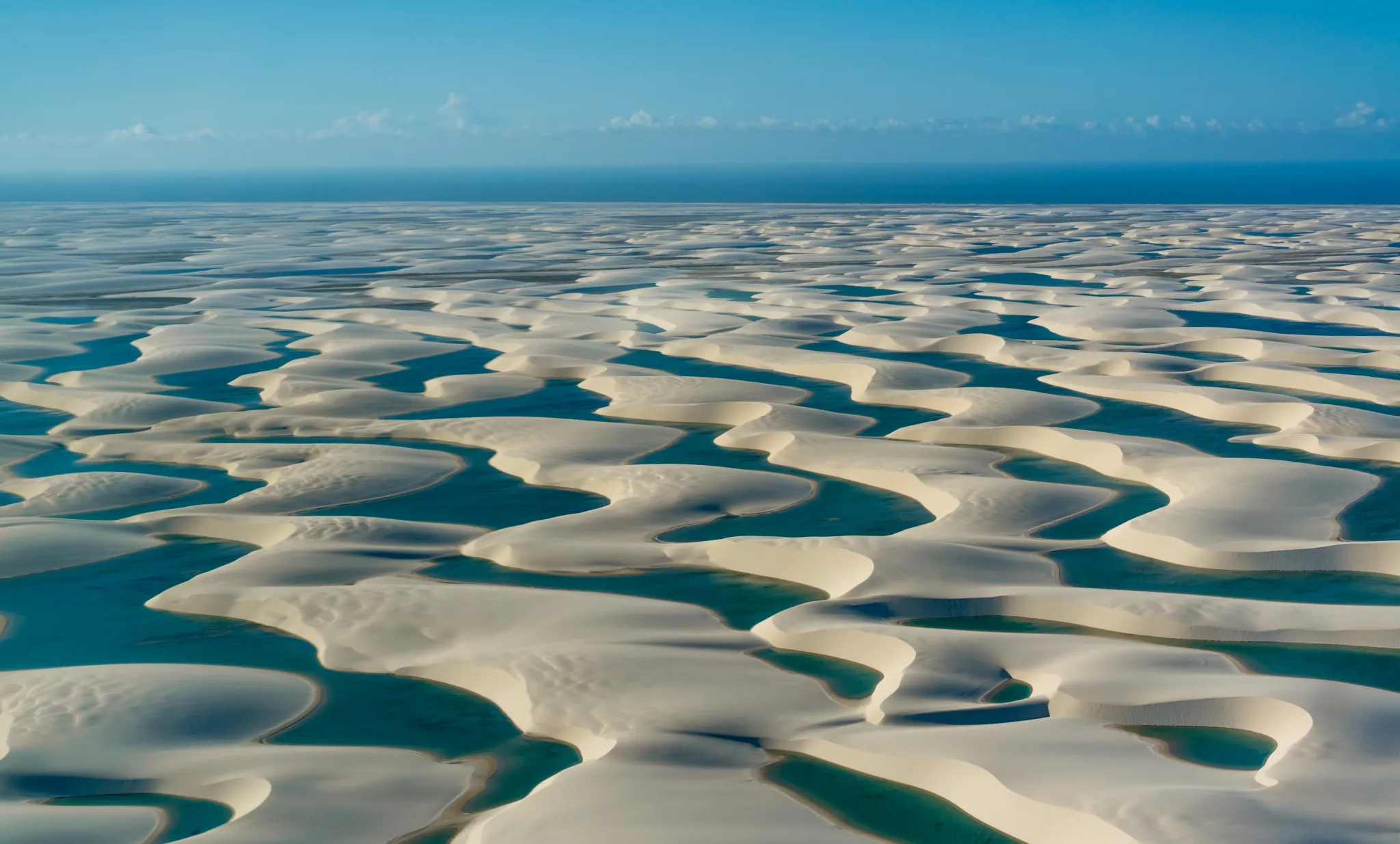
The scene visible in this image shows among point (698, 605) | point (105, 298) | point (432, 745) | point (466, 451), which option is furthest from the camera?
point (105, 298)

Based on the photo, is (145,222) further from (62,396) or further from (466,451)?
(466,451)

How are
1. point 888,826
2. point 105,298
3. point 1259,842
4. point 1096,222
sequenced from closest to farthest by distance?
1. point 1259,842
2. point 888,826
3. point 105,298
4. point 1096,222

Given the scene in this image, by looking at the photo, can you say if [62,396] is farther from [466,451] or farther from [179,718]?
[179,718]

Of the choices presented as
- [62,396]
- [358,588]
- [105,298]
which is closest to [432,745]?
[358,588]

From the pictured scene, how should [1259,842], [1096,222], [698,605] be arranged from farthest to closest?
[1096,222] < [698,605] < [1259,842]

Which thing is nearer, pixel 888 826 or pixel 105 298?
pixel 888 826

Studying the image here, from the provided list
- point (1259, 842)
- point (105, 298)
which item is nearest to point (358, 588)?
point (1259, 842)
